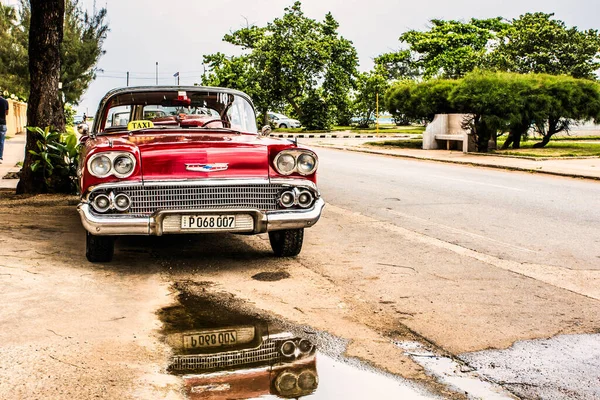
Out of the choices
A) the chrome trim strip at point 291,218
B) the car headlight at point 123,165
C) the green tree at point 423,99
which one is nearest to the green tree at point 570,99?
the green tree at point 423,99

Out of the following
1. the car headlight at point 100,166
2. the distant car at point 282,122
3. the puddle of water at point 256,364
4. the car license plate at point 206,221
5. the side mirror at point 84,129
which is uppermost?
the distant car at point 282,122

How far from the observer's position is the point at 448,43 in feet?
210

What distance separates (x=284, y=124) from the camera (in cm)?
5591

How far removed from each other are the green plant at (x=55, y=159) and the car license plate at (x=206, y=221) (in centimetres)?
571

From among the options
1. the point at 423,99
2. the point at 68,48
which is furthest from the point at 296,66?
the point at 423,99

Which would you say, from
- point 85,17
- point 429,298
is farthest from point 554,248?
point 85,17

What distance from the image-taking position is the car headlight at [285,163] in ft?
22.3

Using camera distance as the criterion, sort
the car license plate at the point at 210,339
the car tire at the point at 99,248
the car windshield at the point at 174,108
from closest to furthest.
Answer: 1. the car license plate at the point at 210,339
2. the car tire at the point at 99,248
3. the car windshield at the point at 174,108

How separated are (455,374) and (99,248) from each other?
3.73m

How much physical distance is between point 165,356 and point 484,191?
9.72m

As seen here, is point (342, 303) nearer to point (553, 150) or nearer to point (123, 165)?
point (123, 165)

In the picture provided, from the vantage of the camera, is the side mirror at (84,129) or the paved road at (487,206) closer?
the paved road at (487,206)

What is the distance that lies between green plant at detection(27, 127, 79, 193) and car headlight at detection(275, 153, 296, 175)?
18.8 feet

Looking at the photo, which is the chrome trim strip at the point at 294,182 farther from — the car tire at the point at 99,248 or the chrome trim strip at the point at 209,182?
the car tire at the point at 99,248
